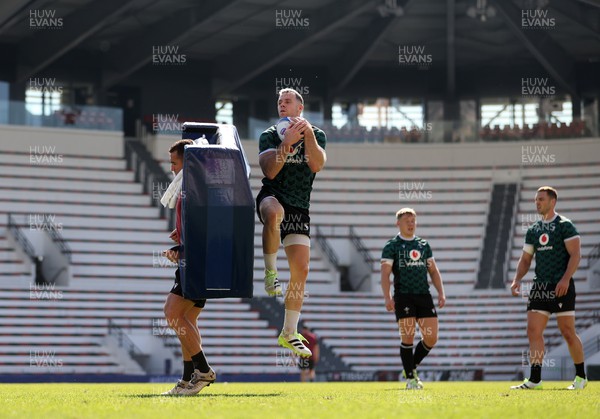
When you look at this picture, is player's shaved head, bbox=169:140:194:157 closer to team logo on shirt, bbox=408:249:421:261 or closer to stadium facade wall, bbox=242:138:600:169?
team logo on shirt, bbox=408:249:421:261

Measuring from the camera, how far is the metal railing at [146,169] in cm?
3065

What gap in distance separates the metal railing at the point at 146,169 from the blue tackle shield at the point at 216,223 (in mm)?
22113

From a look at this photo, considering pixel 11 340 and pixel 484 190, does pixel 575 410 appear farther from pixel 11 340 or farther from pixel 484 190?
pixel 484 190

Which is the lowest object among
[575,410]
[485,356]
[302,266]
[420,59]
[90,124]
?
[485,356]

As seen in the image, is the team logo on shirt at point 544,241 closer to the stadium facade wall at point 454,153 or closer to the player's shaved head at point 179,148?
the player's shaved head at point 179,148

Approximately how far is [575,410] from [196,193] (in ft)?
9.64

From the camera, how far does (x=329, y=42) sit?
3472 centimetres

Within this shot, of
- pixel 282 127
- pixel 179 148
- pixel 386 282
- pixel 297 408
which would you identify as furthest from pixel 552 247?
pixel 297 408

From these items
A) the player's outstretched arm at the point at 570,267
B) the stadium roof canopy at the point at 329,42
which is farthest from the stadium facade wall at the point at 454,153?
the player's outstretched arm at the point at 570,267

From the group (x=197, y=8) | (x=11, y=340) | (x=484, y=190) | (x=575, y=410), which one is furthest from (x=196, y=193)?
(x=484, y=190)

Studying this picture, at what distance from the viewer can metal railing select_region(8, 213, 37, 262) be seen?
27.3 metres

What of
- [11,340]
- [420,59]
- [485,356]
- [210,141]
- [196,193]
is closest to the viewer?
[196,193]

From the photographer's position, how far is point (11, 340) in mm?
25297

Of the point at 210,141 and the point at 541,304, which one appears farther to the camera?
the point at 541,304
